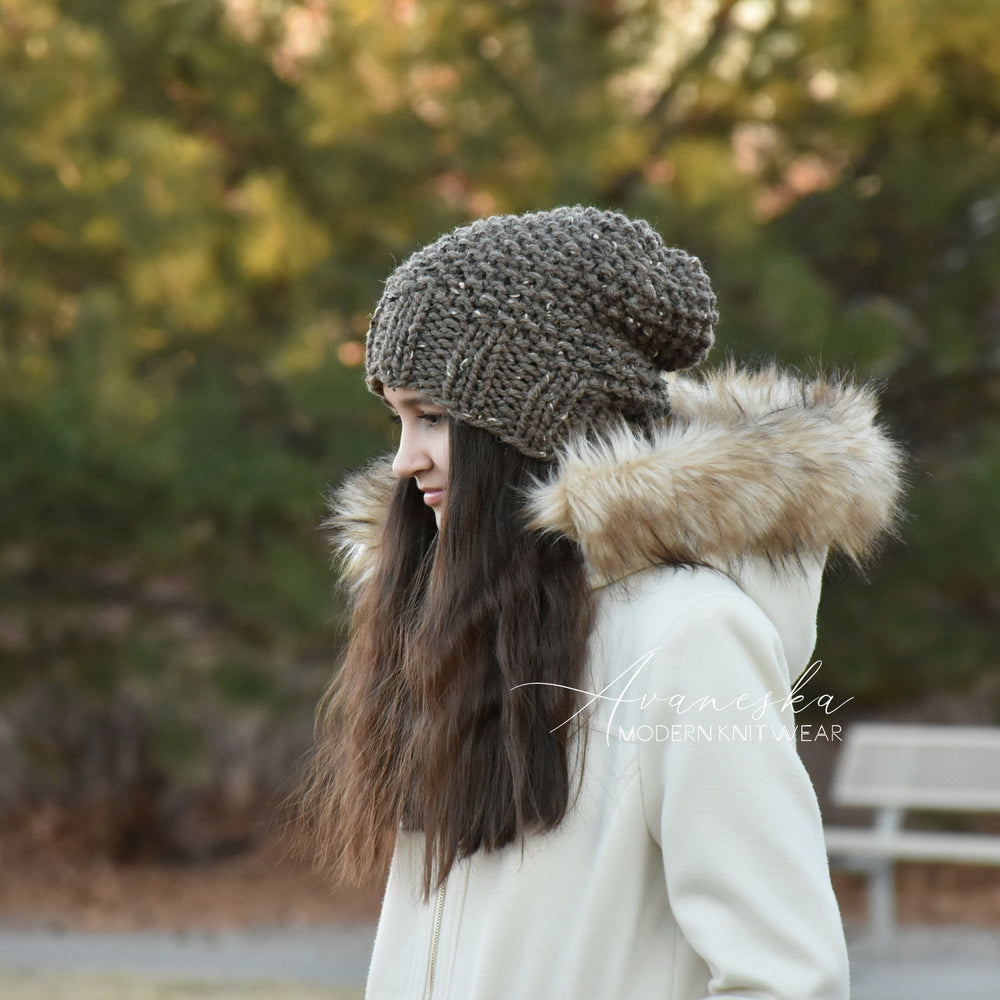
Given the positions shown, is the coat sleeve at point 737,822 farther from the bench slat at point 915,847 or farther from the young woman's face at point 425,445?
the bench slat at point 915,847

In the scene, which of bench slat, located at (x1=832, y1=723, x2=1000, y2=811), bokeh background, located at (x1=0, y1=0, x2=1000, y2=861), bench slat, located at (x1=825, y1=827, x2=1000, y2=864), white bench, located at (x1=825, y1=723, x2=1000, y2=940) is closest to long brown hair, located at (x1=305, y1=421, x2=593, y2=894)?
bokeh background, located at (x1=0, y1=0, x2=1000, y2=861)

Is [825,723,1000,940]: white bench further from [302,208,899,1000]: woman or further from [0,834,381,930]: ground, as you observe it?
[302,208,899,1000]: woman

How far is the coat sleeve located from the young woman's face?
409 mm

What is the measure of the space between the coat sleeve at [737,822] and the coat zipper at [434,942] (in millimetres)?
298

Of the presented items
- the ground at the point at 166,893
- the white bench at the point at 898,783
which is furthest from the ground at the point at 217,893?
the white bench at the point at 898,783

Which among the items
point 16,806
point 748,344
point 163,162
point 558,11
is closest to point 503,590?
point 748,344

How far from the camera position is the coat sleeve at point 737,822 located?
1.30 metres

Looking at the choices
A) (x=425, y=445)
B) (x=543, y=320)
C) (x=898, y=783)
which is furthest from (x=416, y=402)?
(x=898, y=783)

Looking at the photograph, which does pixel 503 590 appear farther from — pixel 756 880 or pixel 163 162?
pixel 163 162

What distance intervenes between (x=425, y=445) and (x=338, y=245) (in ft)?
14.0

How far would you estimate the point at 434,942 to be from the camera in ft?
5.09

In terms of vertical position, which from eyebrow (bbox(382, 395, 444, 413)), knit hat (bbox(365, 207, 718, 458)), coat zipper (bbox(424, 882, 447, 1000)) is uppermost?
knit hat (bbox(365, 207, 718, 458))

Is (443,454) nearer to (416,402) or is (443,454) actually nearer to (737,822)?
(416,402)

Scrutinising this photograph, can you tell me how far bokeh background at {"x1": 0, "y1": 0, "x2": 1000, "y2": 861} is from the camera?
5277mm
